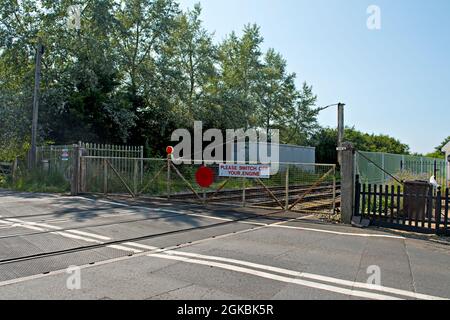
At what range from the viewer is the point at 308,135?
50.8 m

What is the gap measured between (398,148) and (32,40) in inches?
2264

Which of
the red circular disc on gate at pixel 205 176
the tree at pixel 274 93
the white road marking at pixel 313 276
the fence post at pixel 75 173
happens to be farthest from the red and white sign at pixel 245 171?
the tree at pixel 274 93

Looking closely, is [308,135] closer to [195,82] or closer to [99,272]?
[195,82]

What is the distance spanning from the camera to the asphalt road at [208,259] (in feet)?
16.7

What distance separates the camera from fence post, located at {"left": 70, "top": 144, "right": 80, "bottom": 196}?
1717 centimetres

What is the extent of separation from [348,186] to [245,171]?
3700 millimetres

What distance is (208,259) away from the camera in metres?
6.68

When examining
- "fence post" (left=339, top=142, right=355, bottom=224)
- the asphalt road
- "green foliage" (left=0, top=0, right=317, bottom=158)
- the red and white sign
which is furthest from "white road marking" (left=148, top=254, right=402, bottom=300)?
"green foliage" (left=0, top=0, right=317, bottom=158)

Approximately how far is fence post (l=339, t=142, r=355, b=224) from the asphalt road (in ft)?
2.57

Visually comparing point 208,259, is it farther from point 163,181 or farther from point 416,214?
point 163,181

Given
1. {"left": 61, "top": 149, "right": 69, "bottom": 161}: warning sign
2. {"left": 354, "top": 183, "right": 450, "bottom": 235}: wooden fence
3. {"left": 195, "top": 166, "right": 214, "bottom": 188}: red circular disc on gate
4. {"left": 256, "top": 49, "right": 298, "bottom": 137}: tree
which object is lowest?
{"left": 354, "top": 183, "right": 450, "bottom": 235}: wooden fence

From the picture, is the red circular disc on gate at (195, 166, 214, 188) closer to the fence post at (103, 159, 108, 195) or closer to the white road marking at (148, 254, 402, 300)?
the fence post at (103, 159, 108, 195)

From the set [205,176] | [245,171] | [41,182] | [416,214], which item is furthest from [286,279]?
[41,182]

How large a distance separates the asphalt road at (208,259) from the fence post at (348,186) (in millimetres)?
783
